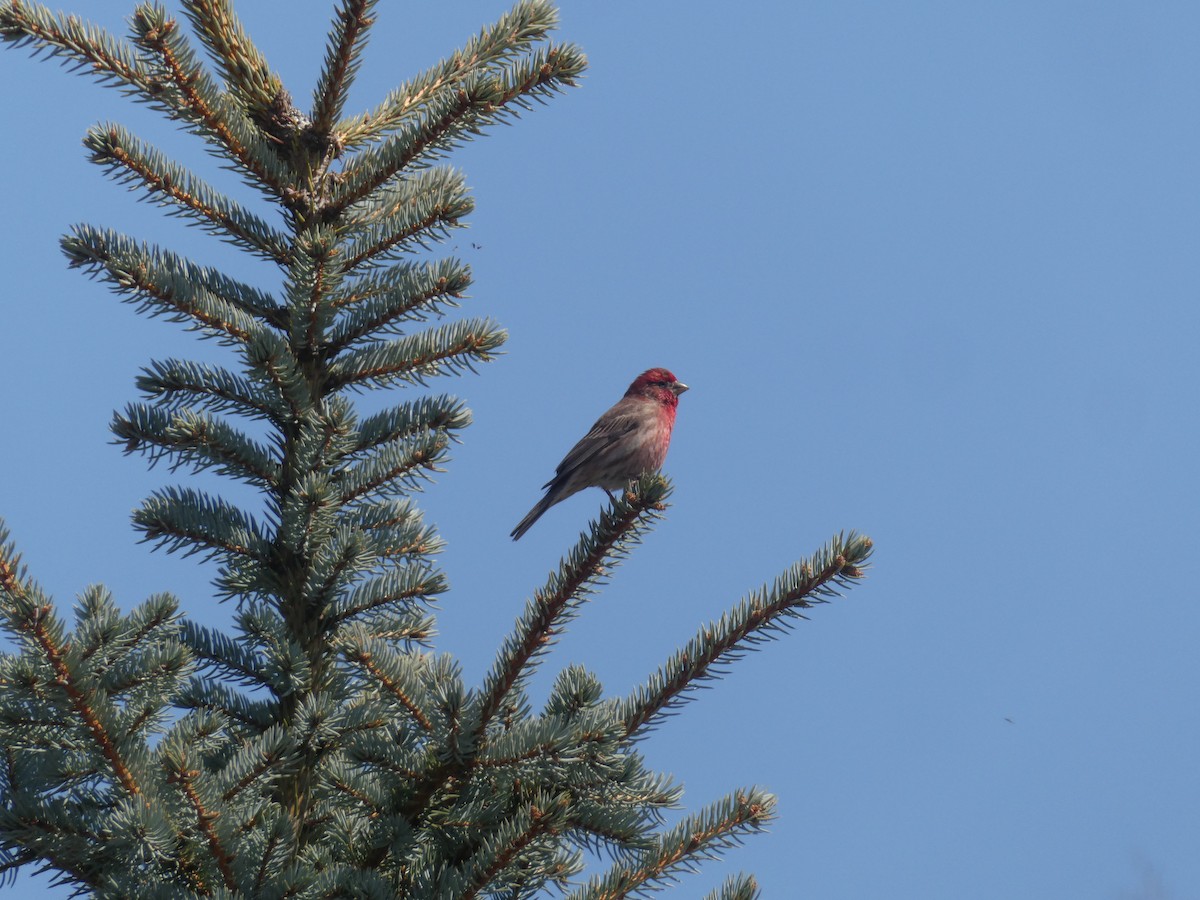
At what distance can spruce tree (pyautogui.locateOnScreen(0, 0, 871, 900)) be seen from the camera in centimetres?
311

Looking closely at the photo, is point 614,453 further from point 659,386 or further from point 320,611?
point 320,611

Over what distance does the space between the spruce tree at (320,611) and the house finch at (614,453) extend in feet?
13.1

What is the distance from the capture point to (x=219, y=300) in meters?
3.98

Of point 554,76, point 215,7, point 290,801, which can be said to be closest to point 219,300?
point 215,7

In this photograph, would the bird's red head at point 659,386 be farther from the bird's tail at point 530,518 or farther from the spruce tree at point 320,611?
the spruce tree at point 320,611

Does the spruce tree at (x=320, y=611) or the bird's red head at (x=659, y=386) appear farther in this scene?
the bird's red head at (x=659, y=386)

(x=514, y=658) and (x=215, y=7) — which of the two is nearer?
(x=514, y=658)

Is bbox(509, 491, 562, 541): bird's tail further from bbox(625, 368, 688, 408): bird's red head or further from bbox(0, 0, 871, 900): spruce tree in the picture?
bbox(0, 0, 871, 900): spruce tree

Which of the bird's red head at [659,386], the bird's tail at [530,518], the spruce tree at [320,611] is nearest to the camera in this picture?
the spruce tree at [320,611]

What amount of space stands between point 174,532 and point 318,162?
1435 millimetres

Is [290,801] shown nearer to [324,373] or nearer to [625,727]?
[625,727]

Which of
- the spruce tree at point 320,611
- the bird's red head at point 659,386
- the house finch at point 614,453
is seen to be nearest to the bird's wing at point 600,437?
the house finch at point 614,453

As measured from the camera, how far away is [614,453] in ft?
28.0

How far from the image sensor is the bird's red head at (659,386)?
9.38 meters
